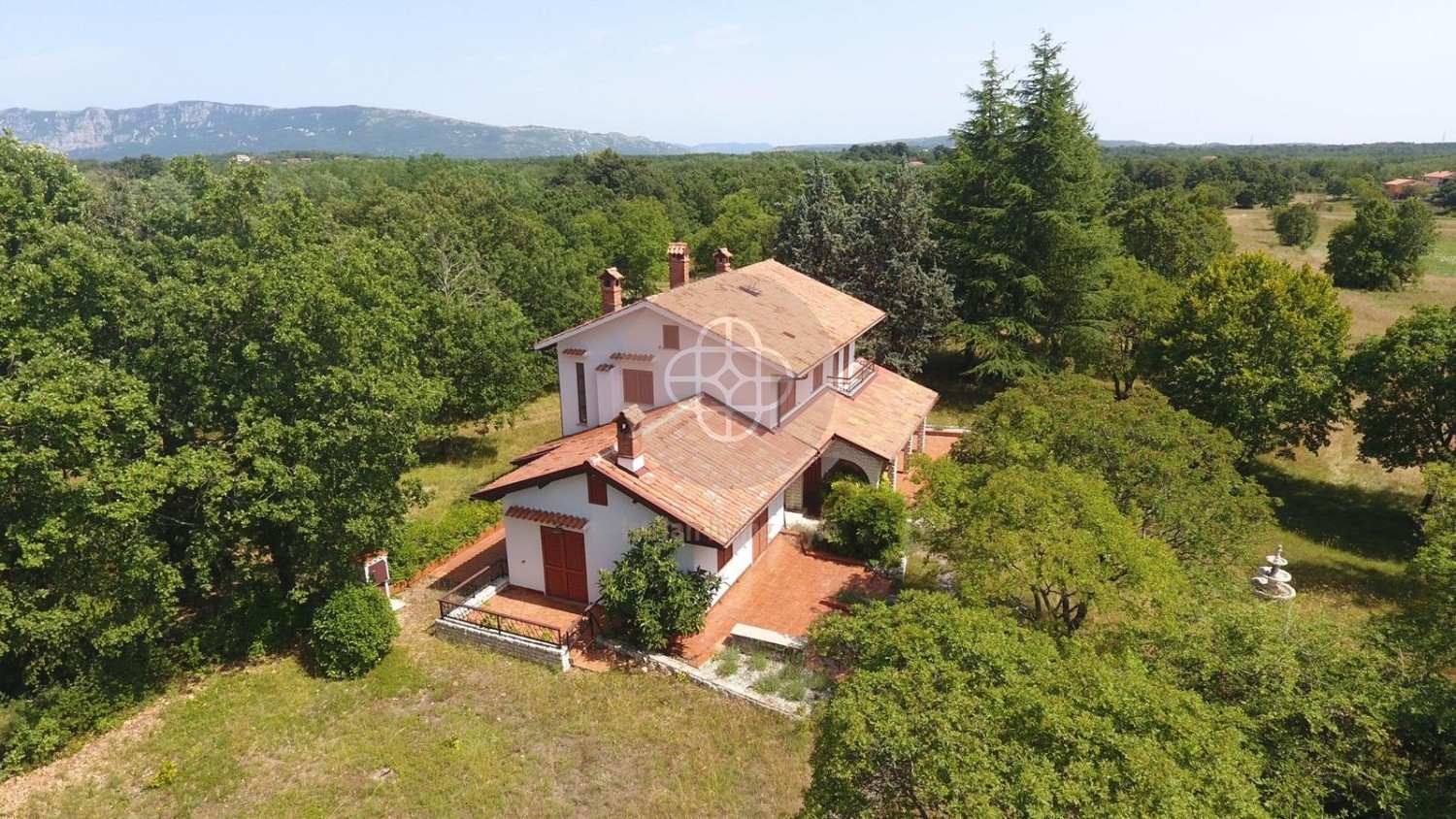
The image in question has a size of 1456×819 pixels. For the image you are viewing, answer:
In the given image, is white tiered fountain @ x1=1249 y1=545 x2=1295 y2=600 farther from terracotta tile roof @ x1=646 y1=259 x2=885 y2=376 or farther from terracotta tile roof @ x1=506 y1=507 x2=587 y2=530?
terracotta tile roof @ x1=506 y1=507 x2=587 y2=530

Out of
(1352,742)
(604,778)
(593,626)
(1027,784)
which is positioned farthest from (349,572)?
(1352,742)

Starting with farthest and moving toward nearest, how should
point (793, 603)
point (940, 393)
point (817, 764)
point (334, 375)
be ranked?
point (940, 393)
point (793, 603)
point (334, 375)
point (817, 764)

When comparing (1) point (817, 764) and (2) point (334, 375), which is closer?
(1) point (817, 764)

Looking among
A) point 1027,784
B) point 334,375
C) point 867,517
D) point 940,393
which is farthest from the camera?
point 940,393

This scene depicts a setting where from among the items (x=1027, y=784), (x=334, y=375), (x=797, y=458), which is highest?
(x=334, y=375)

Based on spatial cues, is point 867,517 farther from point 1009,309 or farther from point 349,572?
point 1009,309

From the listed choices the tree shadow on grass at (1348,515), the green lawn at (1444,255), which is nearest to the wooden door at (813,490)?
the tree shadow on grass at (1348,515)
